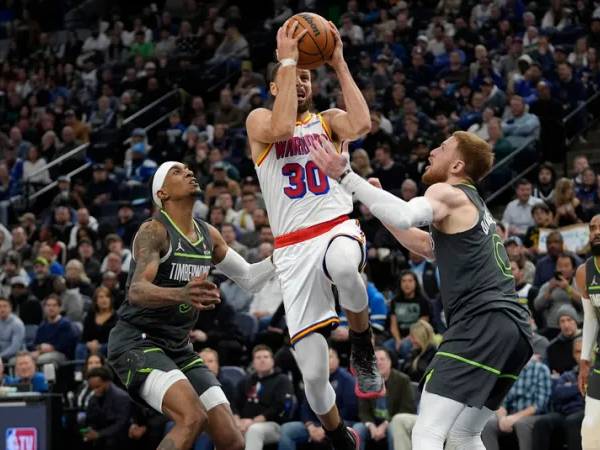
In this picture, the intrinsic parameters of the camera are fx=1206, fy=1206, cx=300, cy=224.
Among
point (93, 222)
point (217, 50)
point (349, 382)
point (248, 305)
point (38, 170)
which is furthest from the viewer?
point (217, 50)

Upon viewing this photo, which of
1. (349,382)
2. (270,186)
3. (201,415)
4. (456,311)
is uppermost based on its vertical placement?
(270,186)

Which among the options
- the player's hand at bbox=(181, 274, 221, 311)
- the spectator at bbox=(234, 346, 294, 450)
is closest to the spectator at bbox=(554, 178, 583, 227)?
the spectator at bbox=(234, 346, 294, 450)

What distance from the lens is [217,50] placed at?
24844 mm

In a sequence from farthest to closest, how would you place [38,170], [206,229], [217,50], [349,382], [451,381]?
[217,50] < [38,170] < [349,382] < [206,229] < [451,381]

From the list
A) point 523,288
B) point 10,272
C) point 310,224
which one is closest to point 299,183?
point 310,224

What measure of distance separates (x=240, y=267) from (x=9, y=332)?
7.80 metres

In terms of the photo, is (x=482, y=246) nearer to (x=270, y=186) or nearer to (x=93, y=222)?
(x=270, y=186)

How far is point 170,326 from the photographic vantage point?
8742 mm

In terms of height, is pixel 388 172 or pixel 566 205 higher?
pixel 388 172

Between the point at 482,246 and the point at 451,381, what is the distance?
0.86 metres

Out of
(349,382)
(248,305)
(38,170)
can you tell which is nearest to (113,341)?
(349,382)

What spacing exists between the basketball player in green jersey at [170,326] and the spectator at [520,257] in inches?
225

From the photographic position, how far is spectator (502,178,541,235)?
15680 millimetres

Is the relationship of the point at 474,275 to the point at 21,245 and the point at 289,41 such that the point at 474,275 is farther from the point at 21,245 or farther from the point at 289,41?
the point at 21,245
